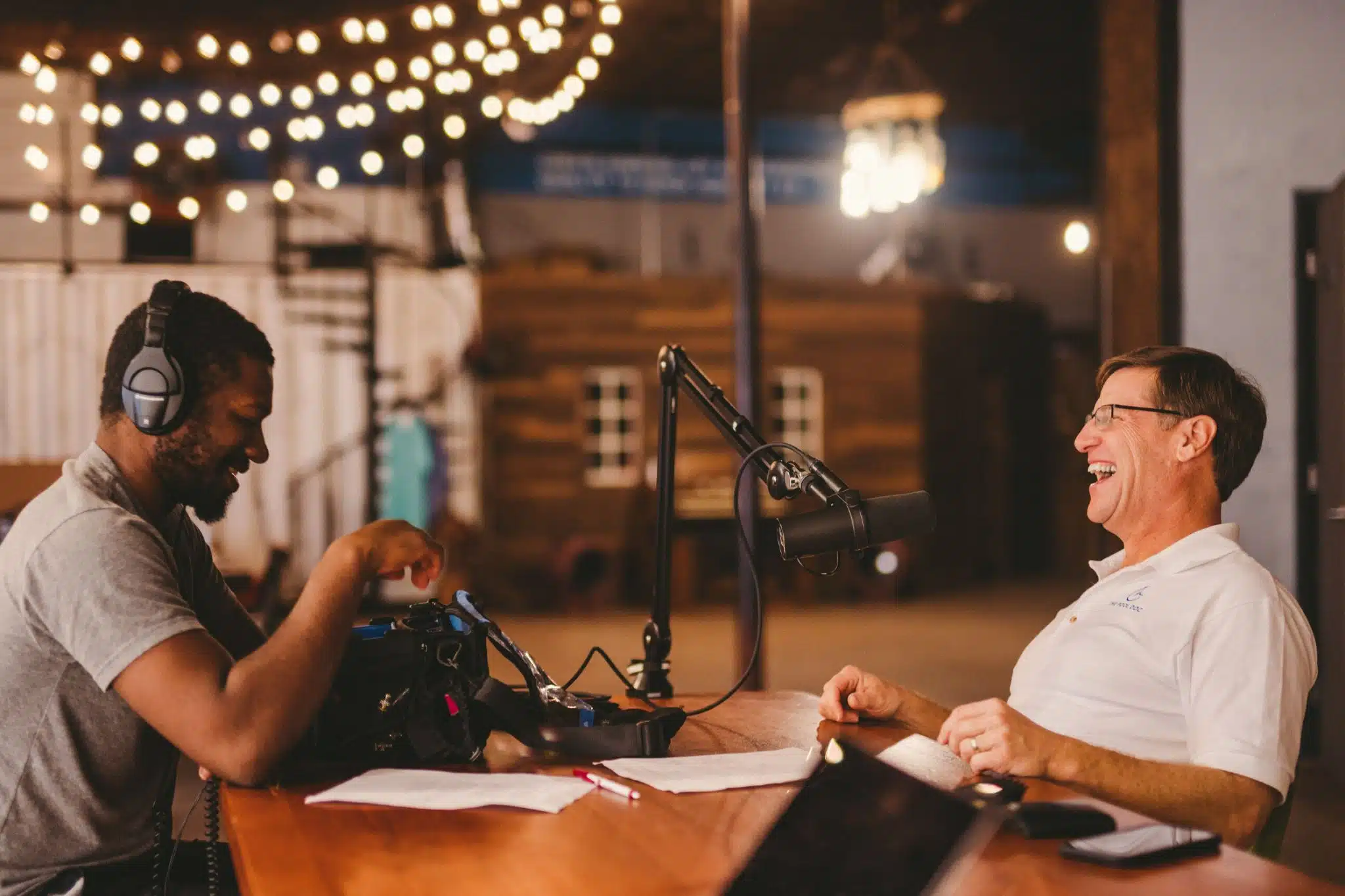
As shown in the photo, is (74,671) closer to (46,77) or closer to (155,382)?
(155,382)

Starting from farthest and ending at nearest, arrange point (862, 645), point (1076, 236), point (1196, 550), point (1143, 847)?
1. point (1076, 236)
2. point (862, 645)
3. point (1196, 550)
4. point (1143, 847)

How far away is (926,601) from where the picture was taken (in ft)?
36.9

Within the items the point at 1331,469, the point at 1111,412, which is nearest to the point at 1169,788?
the point at 1111,412

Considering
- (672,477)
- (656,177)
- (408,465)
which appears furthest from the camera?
(656,177)

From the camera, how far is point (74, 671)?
155 centimetres

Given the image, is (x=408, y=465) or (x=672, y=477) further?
(x=408, y=465)

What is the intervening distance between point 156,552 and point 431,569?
0.37 m

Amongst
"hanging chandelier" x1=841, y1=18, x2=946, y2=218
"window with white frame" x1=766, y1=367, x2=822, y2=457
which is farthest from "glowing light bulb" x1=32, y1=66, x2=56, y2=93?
"window with white frame" x1=766, y1=367, x2=822, y2=457

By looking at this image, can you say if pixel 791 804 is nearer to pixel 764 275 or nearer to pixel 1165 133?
pixel 1165 133

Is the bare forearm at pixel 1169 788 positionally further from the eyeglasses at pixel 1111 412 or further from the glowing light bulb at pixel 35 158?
the glowing light bulb at pixel 35 158

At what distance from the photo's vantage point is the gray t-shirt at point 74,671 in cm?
147

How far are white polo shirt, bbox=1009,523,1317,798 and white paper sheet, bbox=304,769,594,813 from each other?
2.41 ft

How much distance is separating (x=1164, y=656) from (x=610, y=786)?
769 millimetres

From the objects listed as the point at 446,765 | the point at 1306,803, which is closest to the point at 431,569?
the point at 446,765
